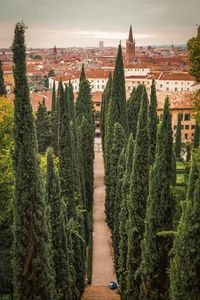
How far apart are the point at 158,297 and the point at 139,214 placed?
474 cm

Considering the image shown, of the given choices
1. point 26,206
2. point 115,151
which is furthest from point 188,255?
point 115,151

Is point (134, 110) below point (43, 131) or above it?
above

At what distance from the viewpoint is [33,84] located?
129250 mm

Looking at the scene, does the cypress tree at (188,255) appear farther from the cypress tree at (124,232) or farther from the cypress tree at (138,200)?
the cypress tree at (124,232)

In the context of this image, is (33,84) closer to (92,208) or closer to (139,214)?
(92,208)

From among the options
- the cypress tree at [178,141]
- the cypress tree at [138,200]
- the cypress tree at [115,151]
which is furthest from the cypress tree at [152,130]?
the cypress tree at [178,141]

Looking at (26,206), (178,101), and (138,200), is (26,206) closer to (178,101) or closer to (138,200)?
(138,200)

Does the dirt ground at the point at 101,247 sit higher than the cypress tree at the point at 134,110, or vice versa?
the cypress tree at the point at 134,110

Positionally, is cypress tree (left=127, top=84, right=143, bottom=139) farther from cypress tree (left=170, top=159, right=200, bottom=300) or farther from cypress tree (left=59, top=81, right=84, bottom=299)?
cypress tree (left=170, top=159, right=200, bottom=300)

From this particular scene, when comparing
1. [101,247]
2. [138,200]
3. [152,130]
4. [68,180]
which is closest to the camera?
[138,200]

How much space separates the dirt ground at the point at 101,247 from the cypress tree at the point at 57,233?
10635mm

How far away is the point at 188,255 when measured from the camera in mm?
16047

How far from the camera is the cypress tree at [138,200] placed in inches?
904

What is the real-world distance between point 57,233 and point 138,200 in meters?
4.95
